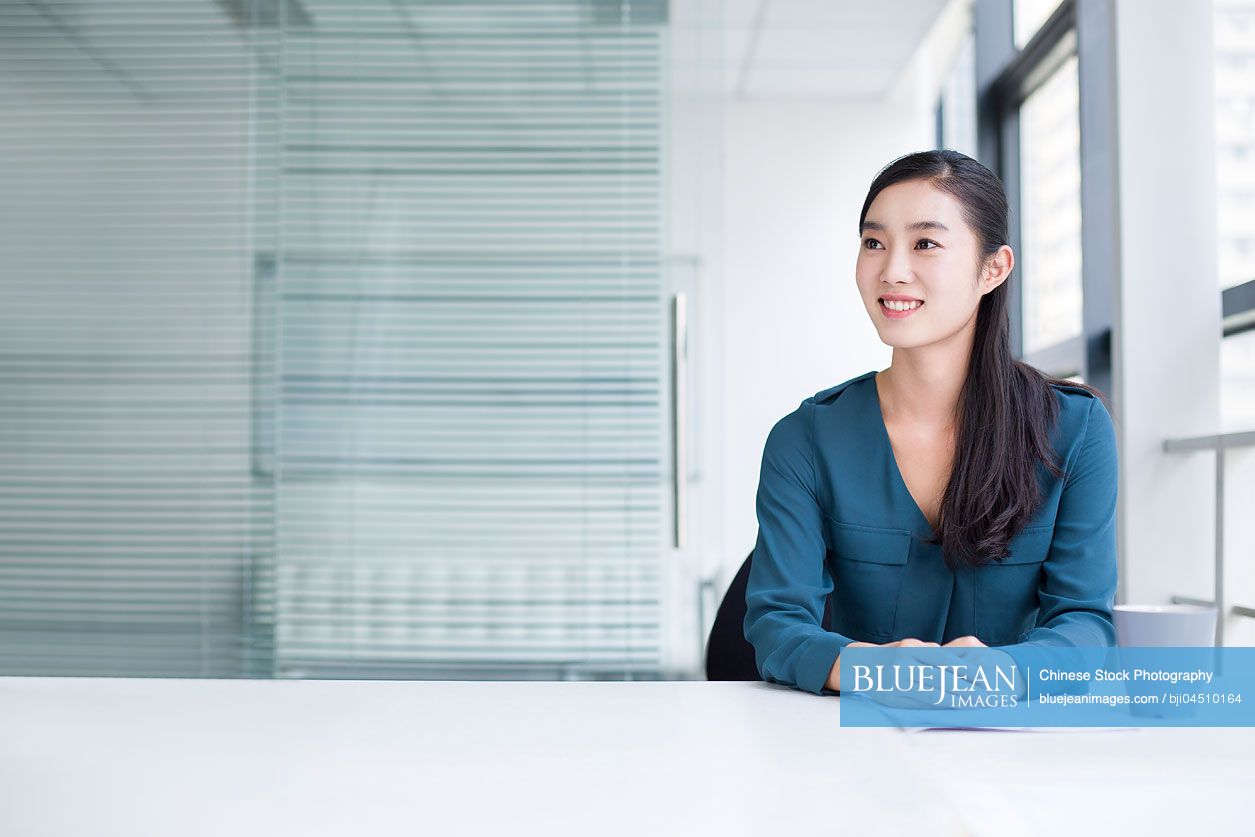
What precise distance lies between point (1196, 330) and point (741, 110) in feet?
8.61

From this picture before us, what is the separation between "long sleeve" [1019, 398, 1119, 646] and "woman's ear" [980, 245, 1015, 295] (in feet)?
0.66

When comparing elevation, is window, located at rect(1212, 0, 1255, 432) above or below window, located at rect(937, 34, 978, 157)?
below

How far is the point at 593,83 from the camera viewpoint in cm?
270

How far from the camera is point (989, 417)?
1197 millimetres

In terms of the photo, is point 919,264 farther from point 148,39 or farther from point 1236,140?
A: point 148,39

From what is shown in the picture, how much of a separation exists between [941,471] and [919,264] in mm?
245

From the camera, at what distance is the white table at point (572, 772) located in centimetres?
51

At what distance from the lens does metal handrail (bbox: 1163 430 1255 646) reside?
75.4 inches

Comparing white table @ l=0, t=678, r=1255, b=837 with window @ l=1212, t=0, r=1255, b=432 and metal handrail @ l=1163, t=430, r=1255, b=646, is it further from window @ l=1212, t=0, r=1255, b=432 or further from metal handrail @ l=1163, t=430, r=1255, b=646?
window @ l=1212, t=0, r=1255, b=432

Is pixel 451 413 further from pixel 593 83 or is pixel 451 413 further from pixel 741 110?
pixel 741 110

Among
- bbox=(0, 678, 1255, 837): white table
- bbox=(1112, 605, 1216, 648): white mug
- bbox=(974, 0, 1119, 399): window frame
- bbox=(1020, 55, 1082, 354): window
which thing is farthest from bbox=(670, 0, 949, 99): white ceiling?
bbox=(0, 678, 1255, 837): white table

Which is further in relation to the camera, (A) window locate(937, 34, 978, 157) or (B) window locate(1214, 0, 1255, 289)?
(A) window locate(937, 34, 978, 157)

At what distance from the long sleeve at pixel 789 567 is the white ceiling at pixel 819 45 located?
6.91 feet

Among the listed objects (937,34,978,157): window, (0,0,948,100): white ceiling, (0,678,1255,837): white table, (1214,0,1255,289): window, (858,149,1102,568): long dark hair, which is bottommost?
(0,678,1255,837): white table
